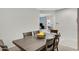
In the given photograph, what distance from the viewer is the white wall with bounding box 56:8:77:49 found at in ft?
3.98

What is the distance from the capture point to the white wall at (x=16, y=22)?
45.4 inches

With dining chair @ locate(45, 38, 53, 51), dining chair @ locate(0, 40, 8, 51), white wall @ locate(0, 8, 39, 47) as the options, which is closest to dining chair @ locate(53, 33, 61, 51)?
dining chair @ locate(45, 38, 53, 51)

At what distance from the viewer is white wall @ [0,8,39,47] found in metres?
1.15

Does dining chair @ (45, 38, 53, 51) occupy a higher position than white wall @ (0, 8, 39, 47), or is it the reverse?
white wall @ (0, 8, 39, 47)

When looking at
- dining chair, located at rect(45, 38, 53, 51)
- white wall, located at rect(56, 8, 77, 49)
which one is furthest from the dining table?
white wall, located at rect(56, 8, 77, 49)

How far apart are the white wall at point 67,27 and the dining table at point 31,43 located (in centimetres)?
15

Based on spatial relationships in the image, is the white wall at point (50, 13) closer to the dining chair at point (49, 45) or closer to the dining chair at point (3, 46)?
the dining chair at point (49, 45)

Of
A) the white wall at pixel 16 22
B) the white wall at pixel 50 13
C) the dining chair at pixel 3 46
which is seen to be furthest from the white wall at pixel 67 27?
the dining chair at pixel 3 46

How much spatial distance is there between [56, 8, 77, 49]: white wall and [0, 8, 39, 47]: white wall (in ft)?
0.96

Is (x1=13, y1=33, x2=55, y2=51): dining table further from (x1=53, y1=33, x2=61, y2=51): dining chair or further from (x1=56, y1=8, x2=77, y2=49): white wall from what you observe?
(x1=56, y1=8, x2=77, y2=49): white wall

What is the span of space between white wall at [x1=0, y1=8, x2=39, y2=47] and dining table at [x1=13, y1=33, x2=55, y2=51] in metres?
0.07

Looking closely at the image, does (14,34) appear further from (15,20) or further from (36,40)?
(36,40)
